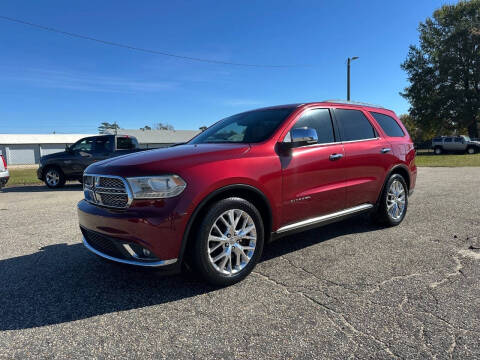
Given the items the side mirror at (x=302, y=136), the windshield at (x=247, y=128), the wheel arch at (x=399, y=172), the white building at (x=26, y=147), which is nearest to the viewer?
the side mirror at (x=302, y=136)

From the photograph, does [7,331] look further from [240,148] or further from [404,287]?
[404,287]

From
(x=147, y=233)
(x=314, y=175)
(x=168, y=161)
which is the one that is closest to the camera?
(x=147, y=233)

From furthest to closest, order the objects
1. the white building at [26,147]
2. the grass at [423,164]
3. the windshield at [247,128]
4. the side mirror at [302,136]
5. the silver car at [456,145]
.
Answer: the white building at [26,147], the silver car at [456,145], the grass at [423,164], the windshield at [247,128], the side mirror at [302,136]

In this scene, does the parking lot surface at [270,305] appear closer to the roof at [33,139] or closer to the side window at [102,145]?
the side window at [102,145]

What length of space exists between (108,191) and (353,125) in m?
3.17

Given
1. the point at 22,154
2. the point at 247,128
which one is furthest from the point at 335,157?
the point at 22,154

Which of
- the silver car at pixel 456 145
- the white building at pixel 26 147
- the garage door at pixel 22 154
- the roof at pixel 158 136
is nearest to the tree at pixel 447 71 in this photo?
the silver car at pixel 456 145

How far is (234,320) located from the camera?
8.06 feet

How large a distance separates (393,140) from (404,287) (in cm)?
268

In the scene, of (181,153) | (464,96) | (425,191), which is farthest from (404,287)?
(464,96)

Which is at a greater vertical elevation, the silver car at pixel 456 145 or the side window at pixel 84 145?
the side window at pixel 84 145

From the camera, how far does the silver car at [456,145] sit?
31.0 meters

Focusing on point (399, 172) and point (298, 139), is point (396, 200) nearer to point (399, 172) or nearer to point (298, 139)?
point (399, 172)

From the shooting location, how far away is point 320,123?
3.96m
